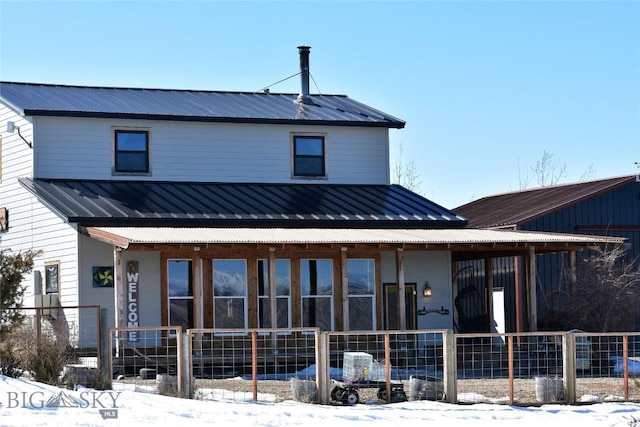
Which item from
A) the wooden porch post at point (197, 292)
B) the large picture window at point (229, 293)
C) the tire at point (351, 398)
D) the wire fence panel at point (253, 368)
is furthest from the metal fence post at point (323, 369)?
the large picture window at point (229, 293)

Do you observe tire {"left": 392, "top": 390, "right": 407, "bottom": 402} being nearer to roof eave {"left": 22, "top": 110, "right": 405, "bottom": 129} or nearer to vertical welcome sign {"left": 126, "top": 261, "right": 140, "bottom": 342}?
vertical welcome sign {"left": 126, "top": 261, "right": 140, "bottom": 342}

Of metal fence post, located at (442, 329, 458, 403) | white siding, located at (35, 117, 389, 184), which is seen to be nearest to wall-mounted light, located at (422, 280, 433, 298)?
white siding, located at (35, 117, 389, 184)

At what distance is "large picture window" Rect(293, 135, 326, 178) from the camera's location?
1265 inches

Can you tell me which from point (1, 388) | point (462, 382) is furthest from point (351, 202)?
point (1, 388)

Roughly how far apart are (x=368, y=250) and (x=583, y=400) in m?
→ 8.12

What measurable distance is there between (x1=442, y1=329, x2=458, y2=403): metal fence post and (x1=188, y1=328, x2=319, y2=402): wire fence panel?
208 cm

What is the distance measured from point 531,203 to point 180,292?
490 inches

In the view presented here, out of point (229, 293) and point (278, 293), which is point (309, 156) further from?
point (229, 293)

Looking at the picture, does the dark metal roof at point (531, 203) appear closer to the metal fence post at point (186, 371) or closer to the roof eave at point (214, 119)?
the roof eave at point (214, 119)

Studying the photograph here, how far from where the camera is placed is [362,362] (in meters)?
20.6

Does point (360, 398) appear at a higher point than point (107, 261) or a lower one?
lower

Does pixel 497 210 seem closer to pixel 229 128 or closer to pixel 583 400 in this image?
pixel 229 128

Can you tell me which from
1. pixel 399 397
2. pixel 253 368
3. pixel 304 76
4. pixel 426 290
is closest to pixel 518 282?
→ pixel 426 290

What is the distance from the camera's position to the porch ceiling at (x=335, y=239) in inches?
972
